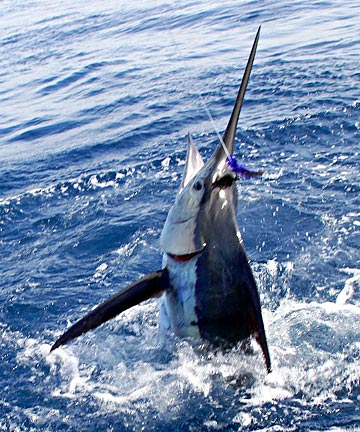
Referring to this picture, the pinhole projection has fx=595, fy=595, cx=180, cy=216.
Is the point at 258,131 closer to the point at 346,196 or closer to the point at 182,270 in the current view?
the point at 346,196

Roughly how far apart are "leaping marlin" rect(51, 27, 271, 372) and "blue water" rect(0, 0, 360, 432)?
35 cm

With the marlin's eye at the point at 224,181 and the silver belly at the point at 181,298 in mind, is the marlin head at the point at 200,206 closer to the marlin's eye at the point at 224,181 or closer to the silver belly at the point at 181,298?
the marlin's eye at the point at 224,181

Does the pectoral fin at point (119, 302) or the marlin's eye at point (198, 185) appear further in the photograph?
the marlin's eye at point (198, 185)

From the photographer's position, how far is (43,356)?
4.86 meters

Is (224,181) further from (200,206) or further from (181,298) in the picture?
(181,298)

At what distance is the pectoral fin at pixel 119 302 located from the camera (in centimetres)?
377

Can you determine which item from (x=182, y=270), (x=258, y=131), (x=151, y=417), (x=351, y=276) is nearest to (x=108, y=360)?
(x=151, y=417)

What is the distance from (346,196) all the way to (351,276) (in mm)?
1598

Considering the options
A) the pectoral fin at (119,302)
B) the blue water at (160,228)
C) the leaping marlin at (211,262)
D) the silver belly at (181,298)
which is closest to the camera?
the pectoral fin at (119,302)

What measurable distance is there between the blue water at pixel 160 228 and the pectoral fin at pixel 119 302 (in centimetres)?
54

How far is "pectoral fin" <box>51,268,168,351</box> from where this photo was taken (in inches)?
148

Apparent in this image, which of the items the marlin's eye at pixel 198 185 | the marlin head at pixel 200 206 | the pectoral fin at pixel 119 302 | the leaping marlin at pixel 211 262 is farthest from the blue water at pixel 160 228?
the marlin's eye at pixel 198 185

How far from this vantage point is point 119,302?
388 cm

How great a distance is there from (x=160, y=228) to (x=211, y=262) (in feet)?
8.89
